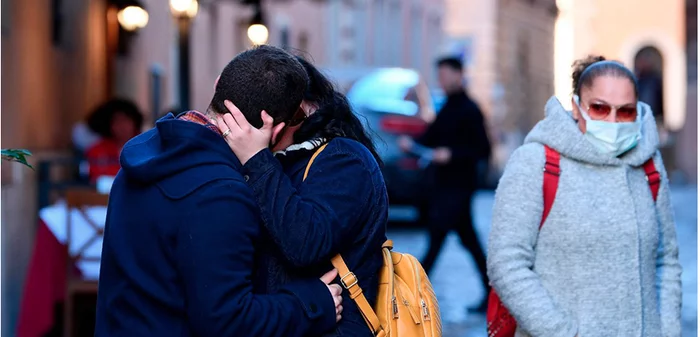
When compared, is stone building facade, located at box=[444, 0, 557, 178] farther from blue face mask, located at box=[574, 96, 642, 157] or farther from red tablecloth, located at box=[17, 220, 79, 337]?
blue face mask, located at box=[574, 96, 642, 157]

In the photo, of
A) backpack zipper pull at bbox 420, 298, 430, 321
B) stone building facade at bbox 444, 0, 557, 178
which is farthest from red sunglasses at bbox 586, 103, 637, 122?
stone building facade at bbox 444, 0, 557, 178

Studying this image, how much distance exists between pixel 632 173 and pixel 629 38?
Result: 131 ft

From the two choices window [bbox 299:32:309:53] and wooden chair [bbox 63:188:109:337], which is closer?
wooden chair [bbox 63:188:109:337]

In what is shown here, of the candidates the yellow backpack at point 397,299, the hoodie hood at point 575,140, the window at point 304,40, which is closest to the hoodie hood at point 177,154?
the yellow backpack at point 397,299

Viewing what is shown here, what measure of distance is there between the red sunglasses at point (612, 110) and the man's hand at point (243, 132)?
157 centimetres

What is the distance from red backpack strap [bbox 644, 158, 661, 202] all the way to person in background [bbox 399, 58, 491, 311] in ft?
16.4

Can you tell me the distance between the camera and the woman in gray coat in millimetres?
4004

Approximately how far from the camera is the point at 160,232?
2.81 m

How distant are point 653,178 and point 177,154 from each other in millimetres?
1958

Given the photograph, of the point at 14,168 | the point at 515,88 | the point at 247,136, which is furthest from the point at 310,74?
the point at 515,88

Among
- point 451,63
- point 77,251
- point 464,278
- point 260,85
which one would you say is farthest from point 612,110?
point 464,278

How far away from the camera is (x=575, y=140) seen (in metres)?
4.09

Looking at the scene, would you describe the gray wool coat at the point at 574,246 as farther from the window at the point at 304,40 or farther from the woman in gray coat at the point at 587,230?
the window at the point at 304,40

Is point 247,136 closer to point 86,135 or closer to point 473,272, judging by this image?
point 86,135
